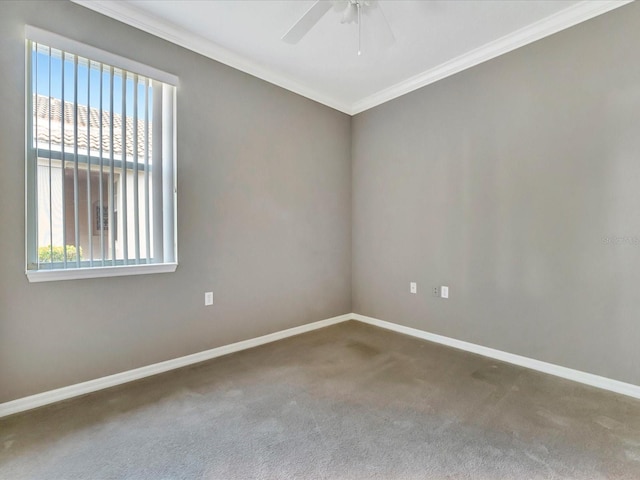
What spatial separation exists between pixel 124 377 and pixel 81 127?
175 cm

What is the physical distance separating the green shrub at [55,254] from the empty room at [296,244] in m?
0.01

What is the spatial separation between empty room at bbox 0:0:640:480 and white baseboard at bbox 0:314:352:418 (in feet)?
0.04

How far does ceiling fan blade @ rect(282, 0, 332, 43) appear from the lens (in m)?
1.71

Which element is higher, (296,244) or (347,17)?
(347,17)

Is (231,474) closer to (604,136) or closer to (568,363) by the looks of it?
(568,363)

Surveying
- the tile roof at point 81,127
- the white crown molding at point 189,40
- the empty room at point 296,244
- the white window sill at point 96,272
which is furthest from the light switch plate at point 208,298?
the white crown molding at point 189,40

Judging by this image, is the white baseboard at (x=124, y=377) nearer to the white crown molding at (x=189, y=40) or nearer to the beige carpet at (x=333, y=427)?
→ the beige carpet at (x=333, y=427)

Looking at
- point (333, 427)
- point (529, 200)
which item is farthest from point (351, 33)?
point (333, 427)

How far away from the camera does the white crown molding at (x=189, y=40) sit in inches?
82.4

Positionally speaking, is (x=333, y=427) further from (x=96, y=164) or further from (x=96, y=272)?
(x=96, y=164)

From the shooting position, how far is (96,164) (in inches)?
82.7

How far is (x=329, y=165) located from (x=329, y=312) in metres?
1.74

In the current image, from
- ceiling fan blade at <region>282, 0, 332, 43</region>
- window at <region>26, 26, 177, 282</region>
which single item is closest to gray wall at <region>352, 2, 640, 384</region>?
ceiling fan blade at <region>282, 0, 332, 43</region>

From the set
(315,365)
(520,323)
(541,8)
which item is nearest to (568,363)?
(520,323)
